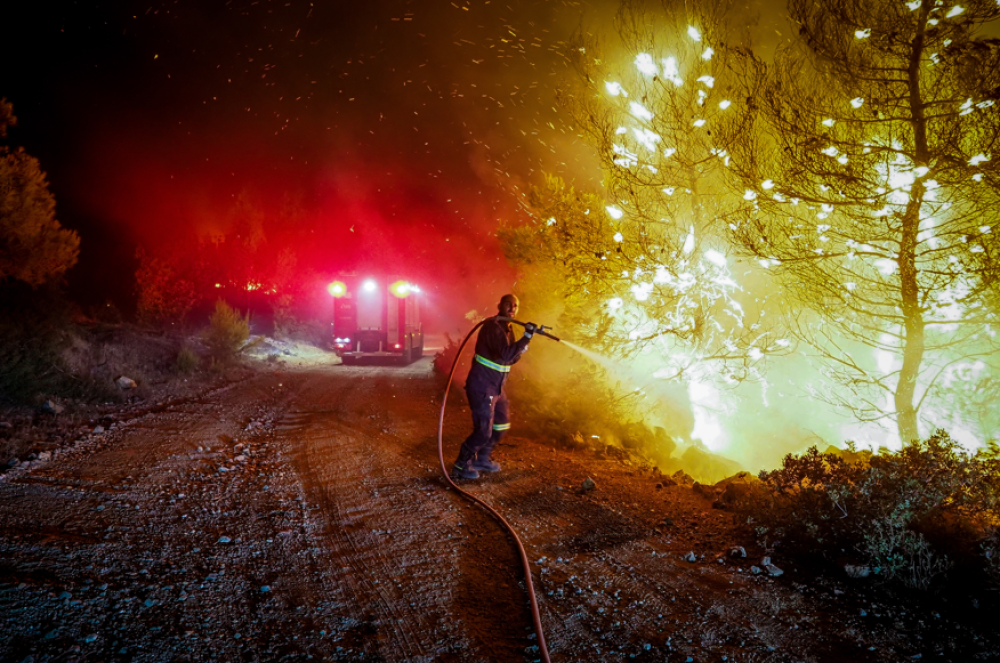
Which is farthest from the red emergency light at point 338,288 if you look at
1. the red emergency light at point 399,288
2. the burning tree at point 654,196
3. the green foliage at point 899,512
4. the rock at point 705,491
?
the green foliage at point 899,512

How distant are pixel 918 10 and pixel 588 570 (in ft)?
22.5

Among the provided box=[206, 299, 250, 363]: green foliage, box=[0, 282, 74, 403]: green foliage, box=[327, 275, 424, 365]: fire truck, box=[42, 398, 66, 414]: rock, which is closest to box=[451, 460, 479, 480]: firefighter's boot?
box=[42, 398, 66, 414]: rock

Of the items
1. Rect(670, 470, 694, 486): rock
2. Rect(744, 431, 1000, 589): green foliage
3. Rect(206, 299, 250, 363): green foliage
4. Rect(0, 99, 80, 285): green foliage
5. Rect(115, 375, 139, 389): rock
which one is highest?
Rect(0, 99, 80, 285): green foliage

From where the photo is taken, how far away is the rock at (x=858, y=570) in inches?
147

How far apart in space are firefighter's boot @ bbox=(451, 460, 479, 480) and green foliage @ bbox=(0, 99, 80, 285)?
13.9 metres

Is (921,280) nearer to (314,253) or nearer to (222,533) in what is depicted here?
(222,533)

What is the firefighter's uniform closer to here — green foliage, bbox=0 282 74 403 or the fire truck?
green foliage, bbox=0 282 74 403

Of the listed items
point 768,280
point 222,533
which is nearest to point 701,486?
point 222,533

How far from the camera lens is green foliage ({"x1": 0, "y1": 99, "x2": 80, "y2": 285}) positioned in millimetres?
13133

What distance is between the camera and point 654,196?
327 inches

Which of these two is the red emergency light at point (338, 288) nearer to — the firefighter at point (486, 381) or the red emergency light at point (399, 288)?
the red emergency light at point (399, 288)

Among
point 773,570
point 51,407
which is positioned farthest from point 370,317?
point 773,570

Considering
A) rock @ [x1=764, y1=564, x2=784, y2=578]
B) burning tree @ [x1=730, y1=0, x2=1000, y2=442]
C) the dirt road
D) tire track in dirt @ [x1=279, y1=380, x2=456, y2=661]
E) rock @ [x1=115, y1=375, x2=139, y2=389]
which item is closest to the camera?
the dirt road

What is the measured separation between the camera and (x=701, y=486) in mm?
5824
